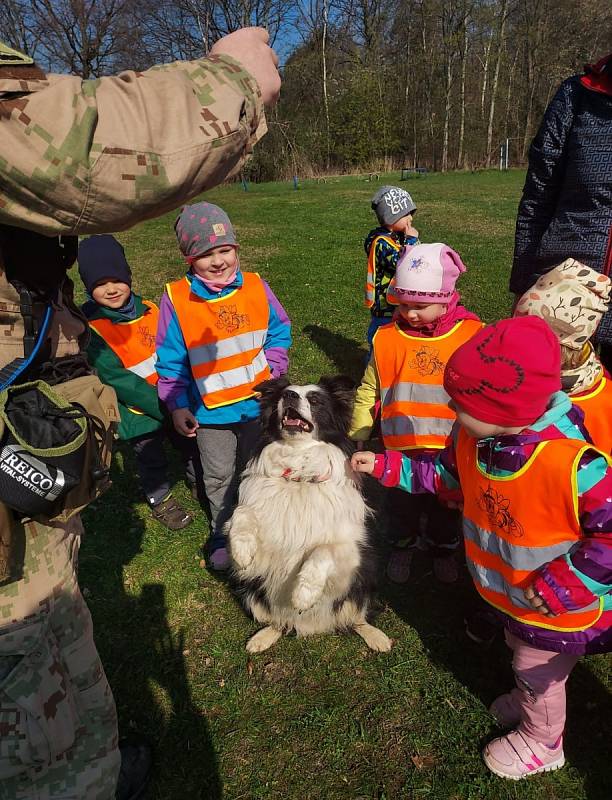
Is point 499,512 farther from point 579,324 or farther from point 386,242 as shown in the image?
point 386,242

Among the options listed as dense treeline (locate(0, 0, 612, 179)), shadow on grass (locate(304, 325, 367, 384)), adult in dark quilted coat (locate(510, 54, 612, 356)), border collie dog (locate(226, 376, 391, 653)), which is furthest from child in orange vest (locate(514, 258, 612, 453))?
dense treeline (locate(0, 0, 612, 179))

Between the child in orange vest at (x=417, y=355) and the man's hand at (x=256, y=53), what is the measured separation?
5.22 ft

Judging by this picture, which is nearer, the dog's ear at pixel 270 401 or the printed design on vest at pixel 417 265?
the printed design on vest at pixel 417 265

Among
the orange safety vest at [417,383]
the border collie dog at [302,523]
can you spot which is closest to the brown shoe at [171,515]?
the border collie dog at [302,523]

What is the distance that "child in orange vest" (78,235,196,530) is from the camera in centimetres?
342

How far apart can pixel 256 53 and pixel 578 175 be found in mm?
2020

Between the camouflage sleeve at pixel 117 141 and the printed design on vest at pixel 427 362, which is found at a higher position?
the camouflage sleeve at pixel 117 141

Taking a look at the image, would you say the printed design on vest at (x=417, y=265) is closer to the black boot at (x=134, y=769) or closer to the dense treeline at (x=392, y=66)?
the black boot at (x=134, y=769)

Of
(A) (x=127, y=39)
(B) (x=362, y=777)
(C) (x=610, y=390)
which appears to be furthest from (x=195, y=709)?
(A) (x=127, y=39)

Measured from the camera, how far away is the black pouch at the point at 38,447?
1.27 metres

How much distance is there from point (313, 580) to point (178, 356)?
5.28 ft

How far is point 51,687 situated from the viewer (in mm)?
1450

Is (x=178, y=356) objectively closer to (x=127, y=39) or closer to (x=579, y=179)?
(x=579, y=179)

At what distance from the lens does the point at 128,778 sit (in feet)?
7.59
